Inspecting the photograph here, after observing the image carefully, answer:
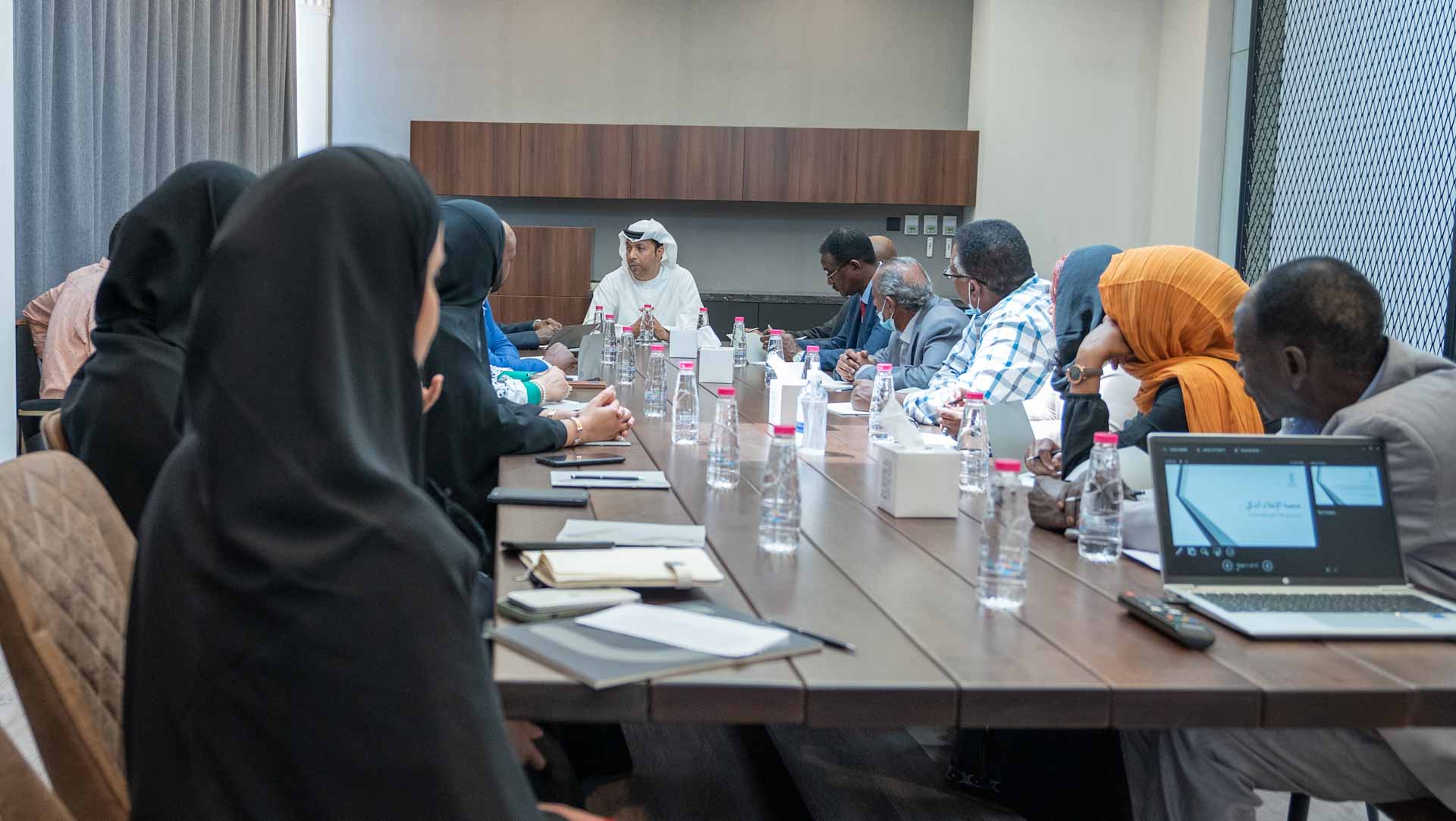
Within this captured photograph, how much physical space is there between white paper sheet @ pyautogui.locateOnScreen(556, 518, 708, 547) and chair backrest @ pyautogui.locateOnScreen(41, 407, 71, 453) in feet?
2.95

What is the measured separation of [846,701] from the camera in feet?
4.50

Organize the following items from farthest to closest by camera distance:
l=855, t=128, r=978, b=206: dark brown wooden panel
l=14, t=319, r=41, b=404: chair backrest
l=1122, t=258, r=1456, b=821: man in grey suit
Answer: l=855, t=128, r=978, b=206: dark brown wooden panel
l=14, t=319, r=41, b=404: chair backrest
l=1122, t=258, r=1456, b=821: man in grey suit

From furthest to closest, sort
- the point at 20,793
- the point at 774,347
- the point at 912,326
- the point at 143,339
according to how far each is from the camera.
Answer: the point at 774,347 → the point at 912,326 → the point at 143,339 → the point at 20,793

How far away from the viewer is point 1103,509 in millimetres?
2072

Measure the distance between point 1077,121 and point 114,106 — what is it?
5.59 meters

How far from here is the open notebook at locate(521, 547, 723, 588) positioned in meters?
1.66

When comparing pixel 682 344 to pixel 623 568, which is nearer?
pixel 623 568

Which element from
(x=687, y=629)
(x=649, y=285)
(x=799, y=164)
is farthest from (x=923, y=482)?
(x=799, y=164)

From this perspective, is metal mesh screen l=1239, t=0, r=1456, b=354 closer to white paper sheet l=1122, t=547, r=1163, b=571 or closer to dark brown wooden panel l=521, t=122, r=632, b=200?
dark brown wooden panel l=521, t=122, r=632, b=200

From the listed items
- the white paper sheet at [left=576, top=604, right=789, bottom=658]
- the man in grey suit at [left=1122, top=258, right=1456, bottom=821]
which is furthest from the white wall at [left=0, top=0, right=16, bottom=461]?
the man in grey suit at [left=1122, top=258, right=1456, bottom=821]

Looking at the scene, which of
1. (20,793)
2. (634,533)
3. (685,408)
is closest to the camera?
(20,793)

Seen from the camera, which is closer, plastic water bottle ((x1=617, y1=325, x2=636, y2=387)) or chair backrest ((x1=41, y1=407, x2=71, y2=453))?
chair backrest ((x1=41, y1=407, x2=71, y2=453))

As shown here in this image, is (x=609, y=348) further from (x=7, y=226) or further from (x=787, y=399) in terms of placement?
(x=7, y=226)

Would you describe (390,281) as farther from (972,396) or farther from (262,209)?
(972,396)
